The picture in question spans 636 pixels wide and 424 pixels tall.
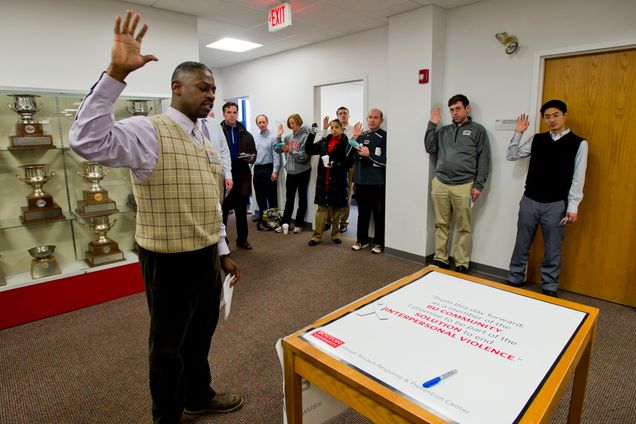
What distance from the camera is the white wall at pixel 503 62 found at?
3047mm

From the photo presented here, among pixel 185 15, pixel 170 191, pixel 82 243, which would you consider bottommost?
pixel 82 243

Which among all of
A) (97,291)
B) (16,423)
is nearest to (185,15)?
(97,291)

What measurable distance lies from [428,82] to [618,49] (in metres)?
1.45

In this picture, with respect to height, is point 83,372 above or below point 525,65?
below

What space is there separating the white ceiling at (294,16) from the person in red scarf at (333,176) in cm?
108

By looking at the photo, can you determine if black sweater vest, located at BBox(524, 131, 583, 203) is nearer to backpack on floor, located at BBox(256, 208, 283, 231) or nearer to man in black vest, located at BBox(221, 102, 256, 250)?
man in black vest, located at BBox(221, 102, 256, 250)

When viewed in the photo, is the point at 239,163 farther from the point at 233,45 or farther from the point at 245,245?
the point at 233,45

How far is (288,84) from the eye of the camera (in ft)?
18.5

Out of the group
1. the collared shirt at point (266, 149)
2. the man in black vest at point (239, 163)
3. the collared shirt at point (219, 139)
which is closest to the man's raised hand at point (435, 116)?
the collared shirt at point (219, 139)

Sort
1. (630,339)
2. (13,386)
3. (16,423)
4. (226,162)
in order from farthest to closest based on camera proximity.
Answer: (226,162), (630,339), (13,386), (16,423)

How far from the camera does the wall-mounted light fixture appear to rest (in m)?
3.35

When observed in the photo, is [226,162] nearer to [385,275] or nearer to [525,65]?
[385,275]

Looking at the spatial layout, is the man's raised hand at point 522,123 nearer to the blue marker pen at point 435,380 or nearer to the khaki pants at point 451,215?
the khaki pants at point 451,215

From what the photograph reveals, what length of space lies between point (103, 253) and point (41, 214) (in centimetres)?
53
